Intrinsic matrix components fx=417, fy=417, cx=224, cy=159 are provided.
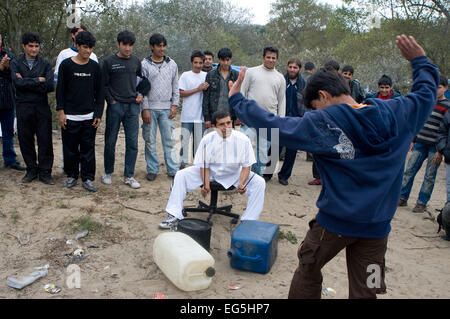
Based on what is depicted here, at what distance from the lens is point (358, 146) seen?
224 centimetres

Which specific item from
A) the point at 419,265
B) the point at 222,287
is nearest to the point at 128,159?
the point at 222,287

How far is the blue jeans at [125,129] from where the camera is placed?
5.89m

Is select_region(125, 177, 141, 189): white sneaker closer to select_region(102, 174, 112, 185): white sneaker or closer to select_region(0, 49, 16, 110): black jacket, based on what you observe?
select_region(102, 174, 112, 185): white sneaker

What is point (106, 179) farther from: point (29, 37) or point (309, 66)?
point (309, 66)

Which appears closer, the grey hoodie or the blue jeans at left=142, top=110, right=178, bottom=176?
the grey hoodie

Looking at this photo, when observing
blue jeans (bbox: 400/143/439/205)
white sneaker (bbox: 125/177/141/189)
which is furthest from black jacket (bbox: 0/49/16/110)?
blue jeans (bbox: 400/143/439/205)

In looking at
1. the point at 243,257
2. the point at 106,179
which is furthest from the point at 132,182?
the point at 243,257

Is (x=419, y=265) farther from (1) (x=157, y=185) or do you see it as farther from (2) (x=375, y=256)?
(1) (x=157, y=185)

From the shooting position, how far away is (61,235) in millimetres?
4445

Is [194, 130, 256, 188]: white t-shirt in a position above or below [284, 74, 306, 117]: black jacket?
below

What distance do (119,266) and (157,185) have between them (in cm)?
244

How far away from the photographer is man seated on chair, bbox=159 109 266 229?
4.75 m

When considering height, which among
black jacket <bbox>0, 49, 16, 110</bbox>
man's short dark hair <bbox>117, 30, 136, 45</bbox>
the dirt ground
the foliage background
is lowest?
the dirt ground

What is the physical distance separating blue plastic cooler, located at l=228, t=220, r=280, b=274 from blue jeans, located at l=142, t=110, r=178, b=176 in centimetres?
278
